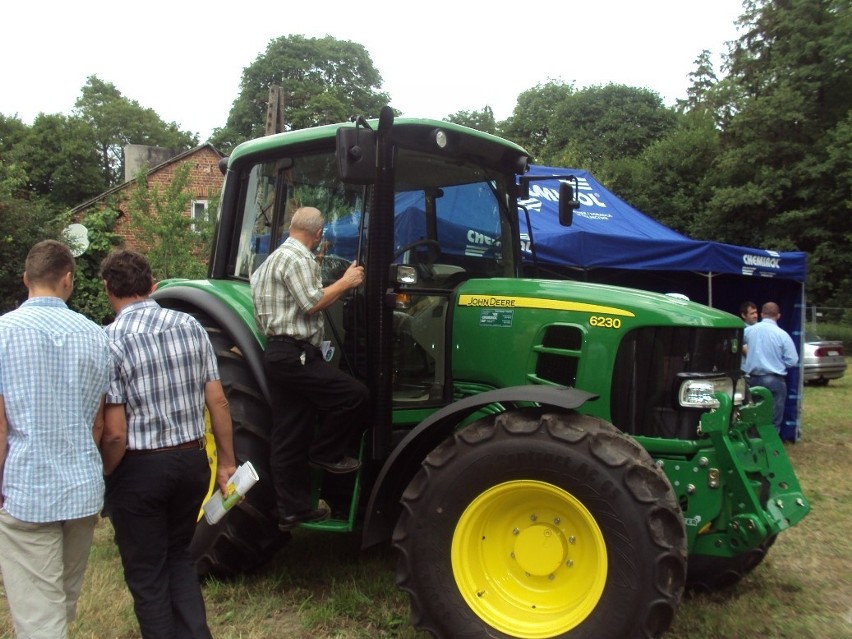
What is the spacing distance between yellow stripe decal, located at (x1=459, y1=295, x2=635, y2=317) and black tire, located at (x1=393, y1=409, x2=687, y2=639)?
0.61 metres

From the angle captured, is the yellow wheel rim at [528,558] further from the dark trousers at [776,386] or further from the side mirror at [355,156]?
the dark trousers at [776,386]

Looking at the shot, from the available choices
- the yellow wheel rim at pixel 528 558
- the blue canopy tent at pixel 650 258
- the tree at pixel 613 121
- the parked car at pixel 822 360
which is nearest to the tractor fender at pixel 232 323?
the yellow wheel rim at pixel 528 558

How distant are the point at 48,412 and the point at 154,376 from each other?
396 mm

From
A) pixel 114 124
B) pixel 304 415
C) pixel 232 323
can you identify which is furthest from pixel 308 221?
pixel 114 124

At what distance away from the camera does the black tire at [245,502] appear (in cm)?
391

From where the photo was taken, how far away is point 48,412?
267cm

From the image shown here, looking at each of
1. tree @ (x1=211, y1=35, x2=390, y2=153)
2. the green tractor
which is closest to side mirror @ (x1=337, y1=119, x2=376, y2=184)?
the green tractor

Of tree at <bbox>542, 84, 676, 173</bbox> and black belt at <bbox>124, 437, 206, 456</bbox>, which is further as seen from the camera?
tree at <bbox>542, 84, 676, 173</bbox>

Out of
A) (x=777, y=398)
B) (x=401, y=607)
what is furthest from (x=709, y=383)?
(x=777, y=398)

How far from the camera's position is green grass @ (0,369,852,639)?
3.72m

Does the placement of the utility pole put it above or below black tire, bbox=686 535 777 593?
above

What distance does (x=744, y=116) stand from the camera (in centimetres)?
2836

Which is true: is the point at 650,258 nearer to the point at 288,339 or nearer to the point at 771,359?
the point at 771,359

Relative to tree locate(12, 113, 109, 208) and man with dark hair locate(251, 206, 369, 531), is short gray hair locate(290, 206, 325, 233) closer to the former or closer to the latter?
man with dark hair locate(251, 206, 369, 531)
